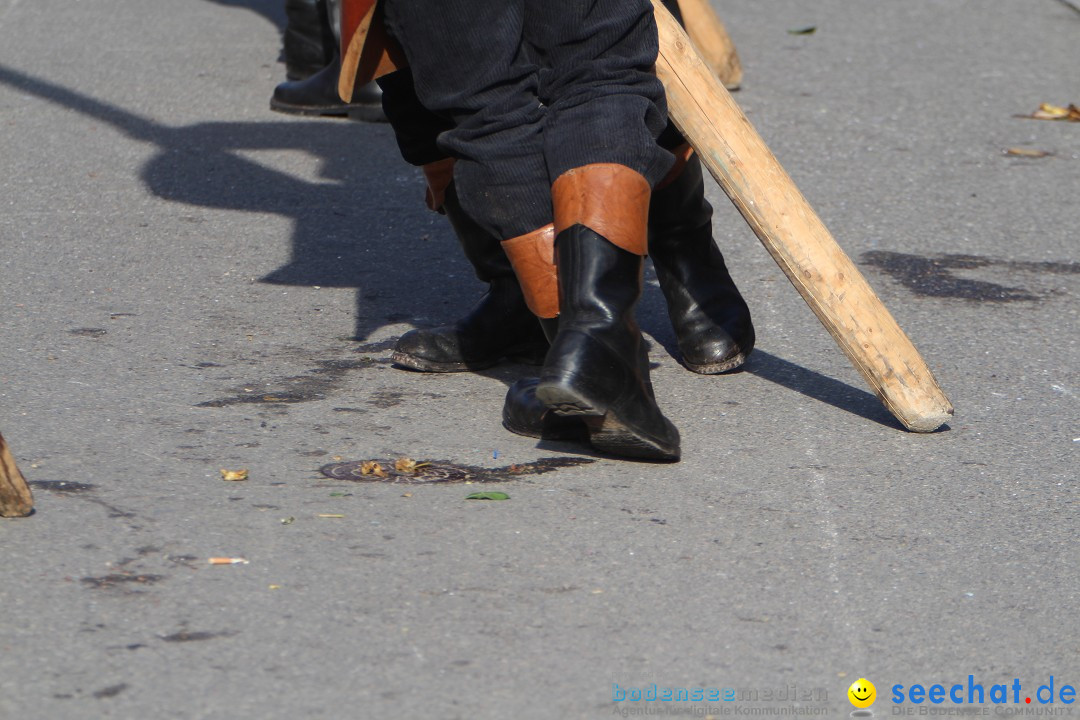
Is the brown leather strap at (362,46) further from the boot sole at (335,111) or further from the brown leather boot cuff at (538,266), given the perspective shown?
the boot sole at (335,111)

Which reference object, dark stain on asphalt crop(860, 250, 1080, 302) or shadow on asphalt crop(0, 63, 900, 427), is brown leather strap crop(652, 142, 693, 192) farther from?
dark stain on asphalt crop(860, 250, 1080, 302)

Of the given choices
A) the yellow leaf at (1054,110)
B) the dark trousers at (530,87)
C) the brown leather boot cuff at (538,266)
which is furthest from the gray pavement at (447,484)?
the yellow leaf at (1054,110)

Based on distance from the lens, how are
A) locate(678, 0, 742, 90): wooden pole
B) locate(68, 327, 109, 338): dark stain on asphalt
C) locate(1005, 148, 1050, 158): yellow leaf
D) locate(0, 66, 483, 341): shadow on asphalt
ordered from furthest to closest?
locate(678, 0, 742, 90): wooden pole
locate(1005, 148, 1050, 158): yellow leaf
locate(0, 66, 483, 341): shadow on asphalt
locate(68, 327, 109, 338): dark stain on asphalt

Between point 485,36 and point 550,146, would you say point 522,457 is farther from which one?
point 485,36

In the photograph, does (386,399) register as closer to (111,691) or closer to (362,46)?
(362,46)

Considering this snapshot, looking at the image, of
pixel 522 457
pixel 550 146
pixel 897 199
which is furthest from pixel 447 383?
pixel 897 199

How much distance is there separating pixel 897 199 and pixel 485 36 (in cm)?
257

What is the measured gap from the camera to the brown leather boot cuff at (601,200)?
2523 millimetres

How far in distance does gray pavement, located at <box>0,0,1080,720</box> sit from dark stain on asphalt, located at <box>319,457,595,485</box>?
3 centimetres

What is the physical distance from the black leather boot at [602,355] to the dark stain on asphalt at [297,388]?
650mm

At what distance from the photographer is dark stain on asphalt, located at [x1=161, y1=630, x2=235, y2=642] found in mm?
1953

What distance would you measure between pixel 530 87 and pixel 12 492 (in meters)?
1.10

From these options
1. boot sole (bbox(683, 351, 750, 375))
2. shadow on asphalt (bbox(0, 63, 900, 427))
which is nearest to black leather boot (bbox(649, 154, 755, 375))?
boot sole (bbox(683, 351, 750, 375))

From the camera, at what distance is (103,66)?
6.23 meters
